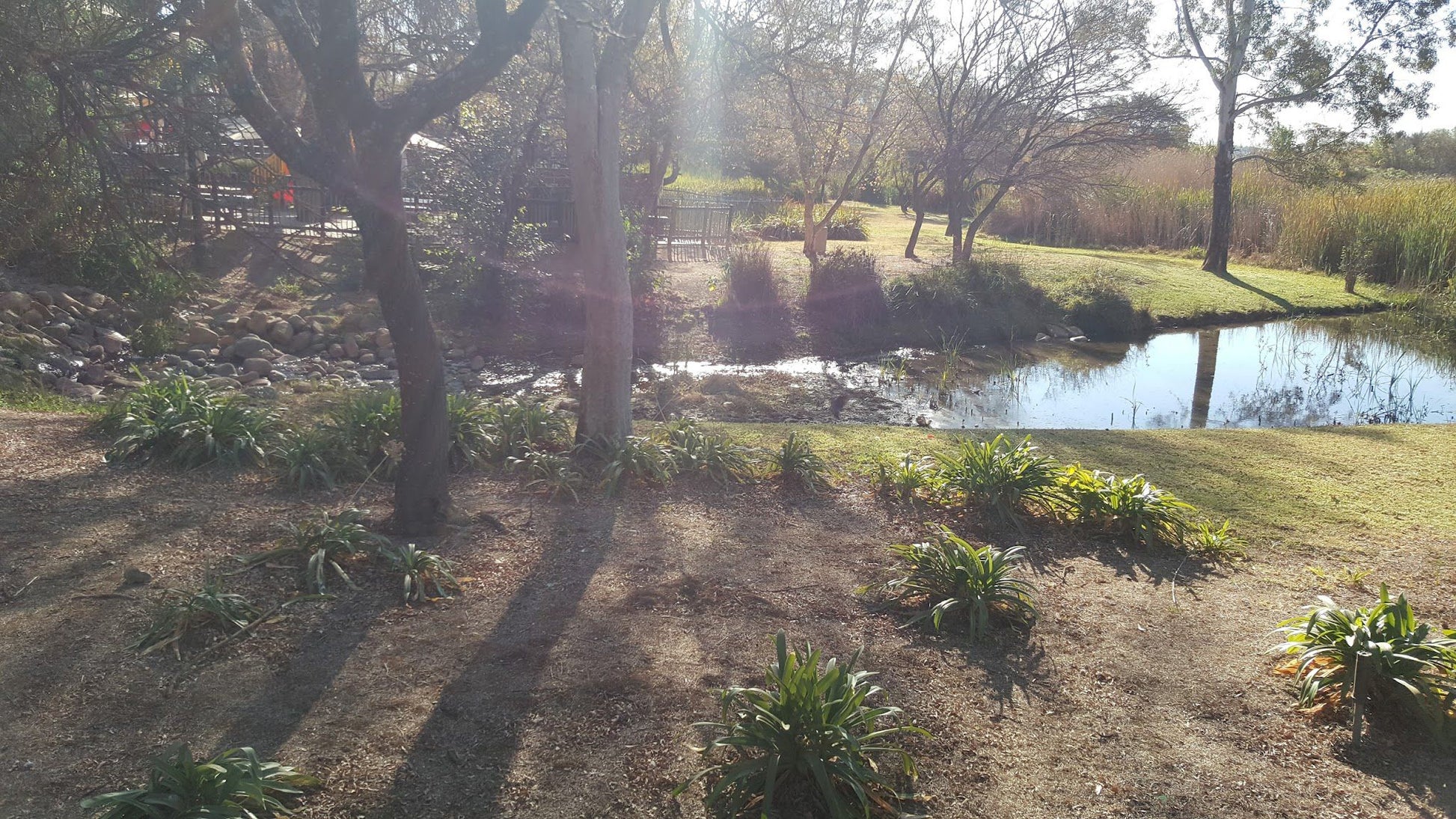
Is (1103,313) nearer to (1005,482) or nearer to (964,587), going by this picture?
(1005,482)

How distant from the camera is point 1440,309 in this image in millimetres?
17469

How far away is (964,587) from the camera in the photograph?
4551mm

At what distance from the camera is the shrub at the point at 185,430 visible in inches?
251

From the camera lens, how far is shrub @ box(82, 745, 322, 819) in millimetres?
2750

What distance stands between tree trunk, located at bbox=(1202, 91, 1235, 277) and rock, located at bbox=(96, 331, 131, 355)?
21003 mm

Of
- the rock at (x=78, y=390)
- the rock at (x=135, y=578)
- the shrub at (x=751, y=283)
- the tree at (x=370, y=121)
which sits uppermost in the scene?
the tree at (x=370, y=121)

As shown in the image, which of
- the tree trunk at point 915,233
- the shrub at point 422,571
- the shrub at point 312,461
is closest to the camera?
the shrub at point 422,571

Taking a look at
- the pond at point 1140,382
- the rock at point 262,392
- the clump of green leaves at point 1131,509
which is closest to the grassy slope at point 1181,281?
the pond at point 1140,382

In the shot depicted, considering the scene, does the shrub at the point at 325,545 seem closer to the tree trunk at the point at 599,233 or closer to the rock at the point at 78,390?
the tree trunk at the point at 599,233

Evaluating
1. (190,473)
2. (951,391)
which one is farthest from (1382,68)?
(190,473)

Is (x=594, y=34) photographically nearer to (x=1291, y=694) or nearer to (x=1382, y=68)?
(x=1291, y=694)

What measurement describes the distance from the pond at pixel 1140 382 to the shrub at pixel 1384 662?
259 inches

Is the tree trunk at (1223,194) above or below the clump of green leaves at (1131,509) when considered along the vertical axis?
above

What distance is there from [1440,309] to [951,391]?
11322 mm
